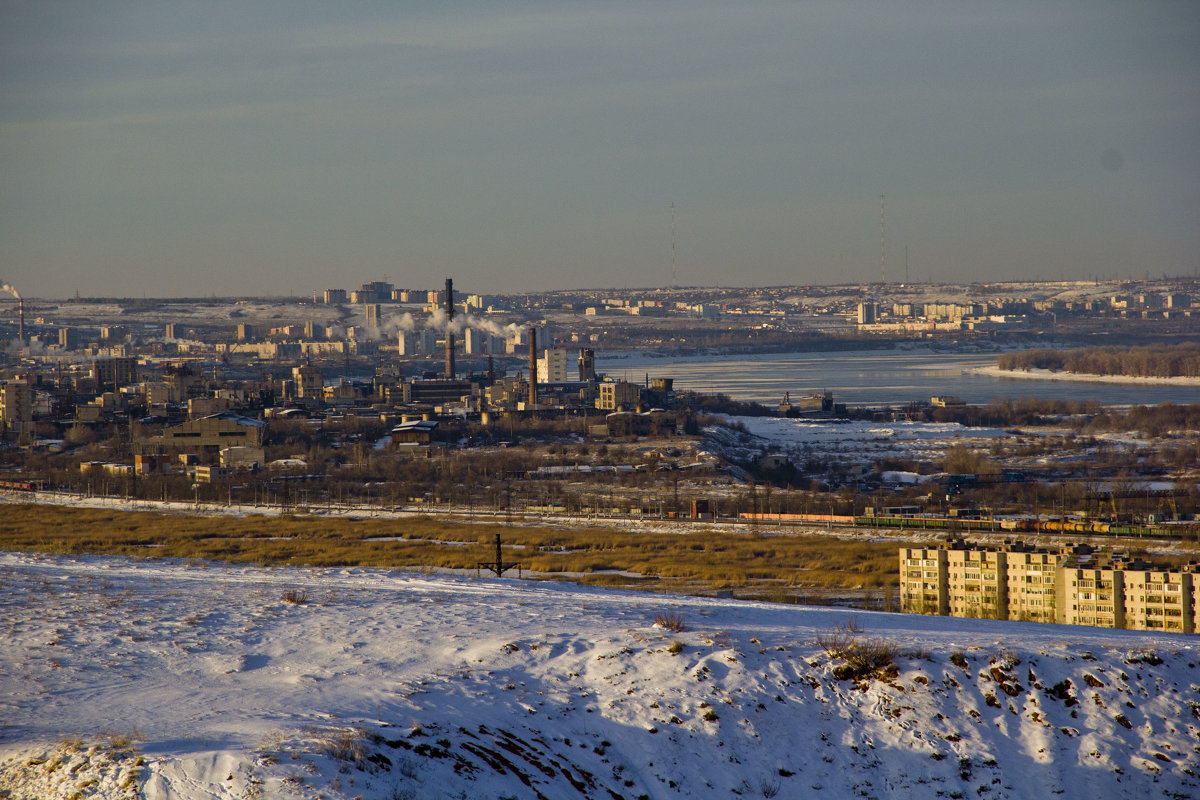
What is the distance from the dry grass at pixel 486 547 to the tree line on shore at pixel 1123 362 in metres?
55.6

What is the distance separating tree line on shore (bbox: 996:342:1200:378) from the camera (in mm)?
65438

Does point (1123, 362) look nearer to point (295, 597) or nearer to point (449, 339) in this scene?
point (449, 339)

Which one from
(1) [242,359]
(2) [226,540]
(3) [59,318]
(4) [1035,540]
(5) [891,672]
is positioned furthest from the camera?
(3) [59,318]

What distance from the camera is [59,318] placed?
114562 millimetres

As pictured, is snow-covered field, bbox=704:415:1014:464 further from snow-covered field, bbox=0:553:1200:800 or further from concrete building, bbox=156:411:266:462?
snow-covered field, bbox=0:553:1200:800

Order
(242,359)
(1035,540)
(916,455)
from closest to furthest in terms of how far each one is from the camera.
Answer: (1035,540) → (916,455) → (242,359)

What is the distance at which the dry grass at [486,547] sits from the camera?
1418 centimetres

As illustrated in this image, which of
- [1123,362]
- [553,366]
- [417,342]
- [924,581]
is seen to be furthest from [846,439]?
[417,342]

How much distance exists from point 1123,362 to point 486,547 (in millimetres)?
62222

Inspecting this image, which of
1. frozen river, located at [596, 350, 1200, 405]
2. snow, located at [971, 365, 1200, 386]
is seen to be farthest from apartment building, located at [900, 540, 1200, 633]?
snow, located at [971, 365, 1200, 386]

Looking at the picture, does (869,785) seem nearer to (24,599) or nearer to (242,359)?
(24,599)

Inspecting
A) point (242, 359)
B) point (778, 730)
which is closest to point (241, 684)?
point (778, 730)

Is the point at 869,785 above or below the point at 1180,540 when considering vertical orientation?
above

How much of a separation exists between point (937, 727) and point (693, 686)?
1126mm
